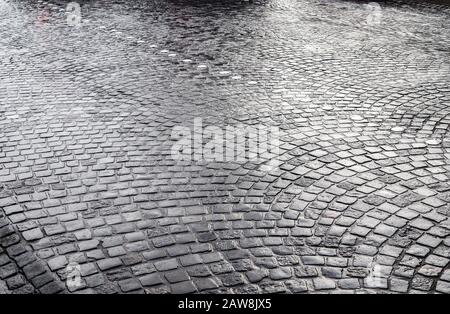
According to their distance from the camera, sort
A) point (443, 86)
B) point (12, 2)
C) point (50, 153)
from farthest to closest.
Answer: point (12, 2) → point (443, 86) → point (50, 153)

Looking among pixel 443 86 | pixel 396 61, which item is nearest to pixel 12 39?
pixel 396 61

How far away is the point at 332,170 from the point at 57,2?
1477 cm

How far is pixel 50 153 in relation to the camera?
215 inches

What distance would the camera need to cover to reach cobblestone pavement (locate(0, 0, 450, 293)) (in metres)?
3.65

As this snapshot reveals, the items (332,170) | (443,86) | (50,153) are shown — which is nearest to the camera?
(332,170)

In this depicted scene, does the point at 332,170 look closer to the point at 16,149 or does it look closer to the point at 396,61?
the point at 16,149

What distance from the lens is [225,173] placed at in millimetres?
5023

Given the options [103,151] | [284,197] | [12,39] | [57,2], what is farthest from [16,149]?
[57,2]

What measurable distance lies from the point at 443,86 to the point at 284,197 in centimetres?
477

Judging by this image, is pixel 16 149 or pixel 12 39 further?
pixel 12 39

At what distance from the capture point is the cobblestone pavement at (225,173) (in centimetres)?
365

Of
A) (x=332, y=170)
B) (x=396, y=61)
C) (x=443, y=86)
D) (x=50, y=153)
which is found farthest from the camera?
(x=396, y=61)

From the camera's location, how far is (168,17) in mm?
13680
